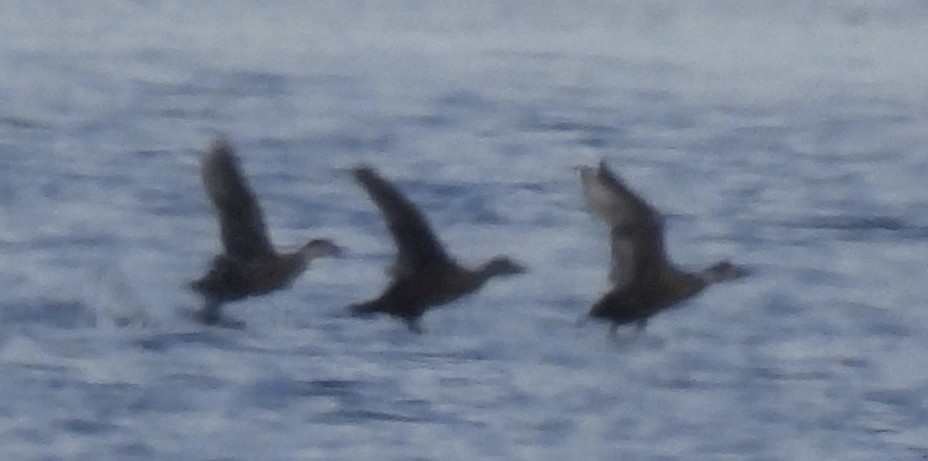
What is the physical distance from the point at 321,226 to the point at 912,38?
1058 cm

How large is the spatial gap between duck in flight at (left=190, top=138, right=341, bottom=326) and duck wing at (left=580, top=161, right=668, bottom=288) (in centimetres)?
137

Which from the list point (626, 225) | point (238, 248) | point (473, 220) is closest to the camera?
point (626, 225)

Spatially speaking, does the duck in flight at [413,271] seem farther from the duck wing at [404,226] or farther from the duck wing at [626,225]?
the duck wing at [626,225]

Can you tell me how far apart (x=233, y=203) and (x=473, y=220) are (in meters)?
6.39

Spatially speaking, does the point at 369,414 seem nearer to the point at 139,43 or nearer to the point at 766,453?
the point at 766,453

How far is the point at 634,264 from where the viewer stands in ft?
37.7

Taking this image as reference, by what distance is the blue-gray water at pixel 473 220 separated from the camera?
11336 millimetres

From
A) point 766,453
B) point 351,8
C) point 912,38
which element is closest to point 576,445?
point 766,453

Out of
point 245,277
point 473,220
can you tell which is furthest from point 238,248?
point 473,220

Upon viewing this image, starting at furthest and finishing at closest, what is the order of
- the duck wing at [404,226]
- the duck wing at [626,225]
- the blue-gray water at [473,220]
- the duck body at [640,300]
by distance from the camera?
the duck body at [640,300]
the blue-gray water at [473,220]
the duck wing at [626,225]
the duck wing at [404,226]

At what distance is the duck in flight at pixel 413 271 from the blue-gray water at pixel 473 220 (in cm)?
34

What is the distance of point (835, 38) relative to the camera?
87.5 ft

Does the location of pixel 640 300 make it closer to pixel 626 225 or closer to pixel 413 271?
pixel 626 225

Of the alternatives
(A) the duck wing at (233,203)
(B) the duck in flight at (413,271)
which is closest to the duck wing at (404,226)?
(B) the duck in flight at (413,271)
